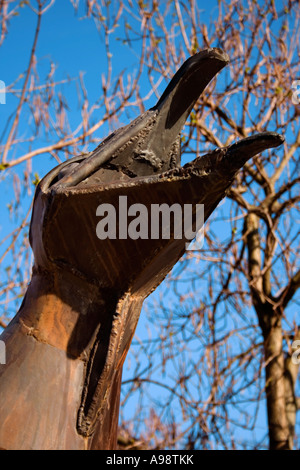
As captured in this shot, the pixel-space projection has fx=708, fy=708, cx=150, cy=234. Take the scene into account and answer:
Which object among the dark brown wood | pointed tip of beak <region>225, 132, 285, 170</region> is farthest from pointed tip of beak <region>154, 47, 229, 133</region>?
pointed tip of beak <region>225, 132, 285, 170</region>

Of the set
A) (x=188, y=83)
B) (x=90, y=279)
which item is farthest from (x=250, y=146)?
(x=90, y=279)

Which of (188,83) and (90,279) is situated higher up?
(188,83)

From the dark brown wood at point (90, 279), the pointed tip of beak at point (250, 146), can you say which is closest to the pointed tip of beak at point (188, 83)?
the dark brown wood at point (90, 279)

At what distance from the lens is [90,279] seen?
6.17 ft

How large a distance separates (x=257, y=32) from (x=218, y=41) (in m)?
0.35

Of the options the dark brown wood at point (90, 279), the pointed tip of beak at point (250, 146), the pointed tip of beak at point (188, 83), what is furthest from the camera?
the pointed tip of beak at point (188, 83)

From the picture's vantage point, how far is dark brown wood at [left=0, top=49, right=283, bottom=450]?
1.70 metres

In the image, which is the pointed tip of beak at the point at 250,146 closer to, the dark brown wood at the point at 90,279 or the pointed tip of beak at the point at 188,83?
the dark brown wood at the point at 90,279

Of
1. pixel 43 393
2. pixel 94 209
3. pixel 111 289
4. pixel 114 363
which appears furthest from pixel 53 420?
pixel 94 209

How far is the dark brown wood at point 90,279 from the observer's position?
1699mm

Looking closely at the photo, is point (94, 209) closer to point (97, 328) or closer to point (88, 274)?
point (88, 274)

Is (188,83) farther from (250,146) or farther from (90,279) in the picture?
(90,279)

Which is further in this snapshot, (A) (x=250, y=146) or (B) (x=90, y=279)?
(B) (x=90, y=279)
